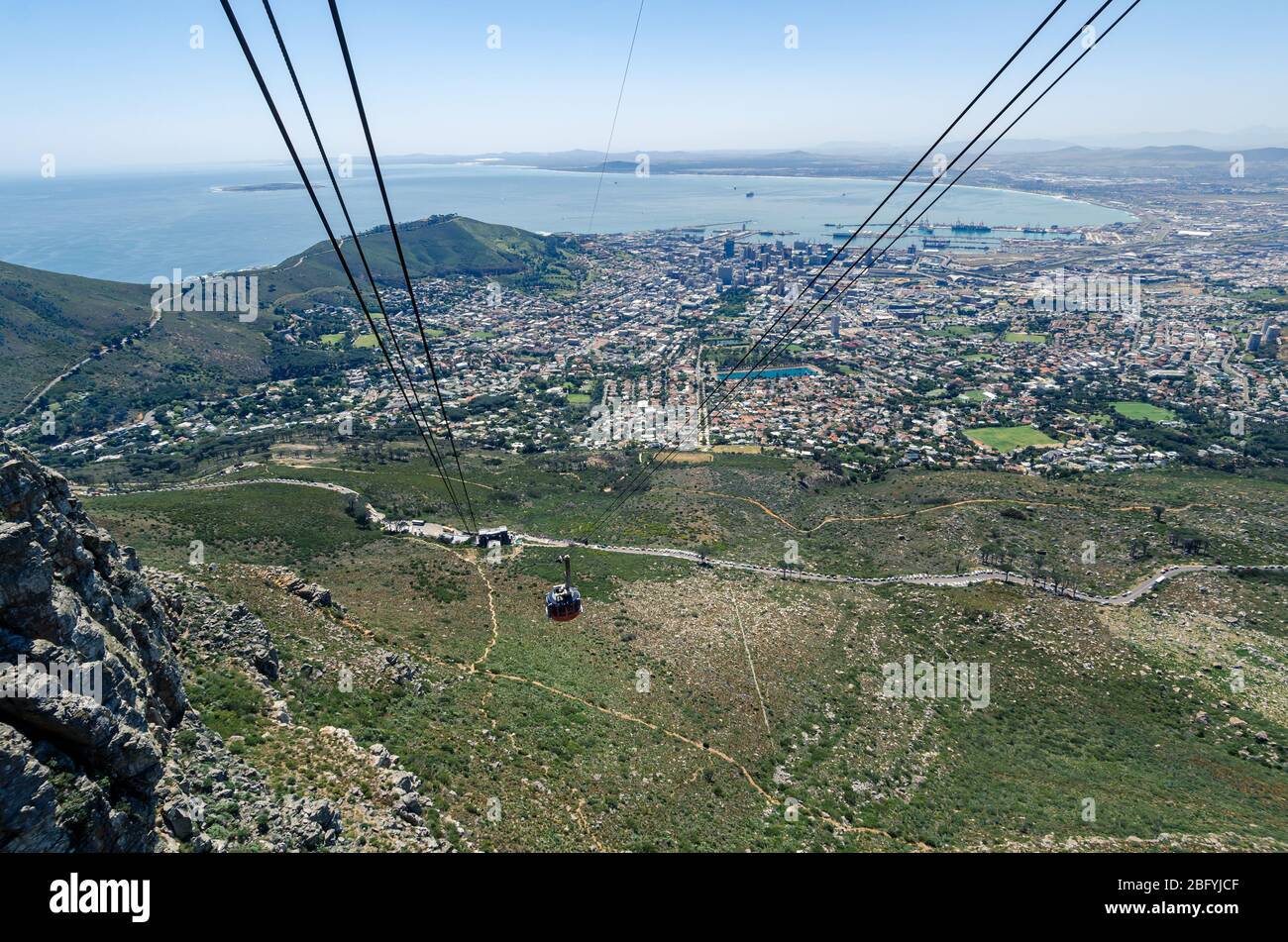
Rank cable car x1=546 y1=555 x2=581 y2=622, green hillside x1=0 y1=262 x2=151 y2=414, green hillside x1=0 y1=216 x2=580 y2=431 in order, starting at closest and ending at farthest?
cable car x1=546 y1=555 x2=581 y2=622
green hillside x1=0 y1=216 x2=580 y2=431
green hillside x1=0 y1=262 x2=151 y2=414

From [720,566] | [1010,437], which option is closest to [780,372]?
[1010,437]

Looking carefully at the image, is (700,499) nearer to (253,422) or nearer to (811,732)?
(811,732)

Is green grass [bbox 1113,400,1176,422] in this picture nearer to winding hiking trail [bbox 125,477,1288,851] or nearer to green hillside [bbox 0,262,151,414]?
winding hiking trail [bbox 125,477,1288,851]

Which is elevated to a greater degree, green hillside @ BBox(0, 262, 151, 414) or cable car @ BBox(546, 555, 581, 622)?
green hillside @ BBox(0, 262, 151, 414)

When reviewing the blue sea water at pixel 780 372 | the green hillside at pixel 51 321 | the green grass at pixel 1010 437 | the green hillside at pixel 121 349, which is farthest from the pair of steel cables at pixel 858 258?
the green hillside at pixel 51 321

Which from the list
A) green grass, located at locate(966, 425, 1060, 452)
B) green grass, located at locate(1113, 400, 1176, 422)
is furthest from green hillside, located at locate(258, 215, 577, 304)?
green grass, located at locate(1113, 400, 1176, 422)

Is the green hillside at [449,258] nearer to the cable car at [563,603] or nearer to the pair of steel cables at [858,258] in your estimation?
the pair of steel cables at [858,258]
